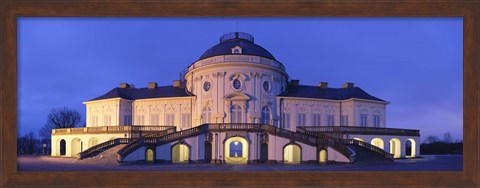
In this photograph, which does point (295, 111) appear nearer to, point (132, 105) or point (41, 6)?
point (132, 105)

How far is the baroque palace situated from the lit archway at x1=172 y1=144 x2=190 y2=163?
0.05 m

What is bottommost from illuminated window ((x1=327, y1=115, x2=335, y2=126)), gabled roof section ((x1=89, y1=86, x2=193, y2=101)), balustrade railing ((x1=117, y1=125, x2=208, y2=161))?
balustrade railing ((x1=117, y1=125, x2=208, y2=161))

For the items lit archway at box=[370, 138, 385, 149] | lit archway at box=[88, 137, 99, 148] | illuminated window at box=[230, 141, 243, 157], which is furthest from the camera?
lit archway at box=[88, 137, 99, 148]

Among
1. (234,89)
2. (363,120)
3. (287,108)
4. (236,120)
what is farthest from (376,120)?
(234,89)

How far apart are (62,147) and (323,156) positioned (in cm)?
1723

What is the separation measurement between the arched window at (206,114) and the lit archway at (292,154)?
16.2ft

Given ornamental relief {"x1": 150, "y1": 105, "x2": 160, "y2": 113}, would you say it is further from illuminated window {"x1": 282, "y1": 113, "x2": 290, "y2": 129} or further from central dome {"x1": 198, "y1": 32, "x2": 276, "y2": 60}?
illuminated window {"x1": 282, "y1": 113, "x2": 290, "y2": 129}

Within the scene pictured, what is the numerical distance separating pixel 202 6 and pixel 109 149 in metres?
13.3

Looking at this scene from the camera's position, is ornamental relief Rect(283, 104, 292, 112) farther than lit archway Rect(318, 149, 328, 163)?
Yes

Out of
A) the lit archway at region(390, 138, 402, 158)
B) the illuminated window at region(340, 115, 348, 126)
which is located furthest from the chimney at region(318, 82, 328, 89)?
the lit archway at region(390, 138, 402, 158)

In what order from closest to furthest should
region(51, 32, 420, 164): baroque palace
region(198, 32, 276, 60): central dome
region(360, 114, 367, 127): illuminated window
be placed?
1. region(51, 32, 420, 164): baroque palace
2. region(198, 32, 276, 60): central dome
3. region(360, 114, 367, 127): illuminated window

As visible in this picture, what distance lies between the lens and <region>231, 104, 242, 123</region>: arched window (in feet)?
62.1

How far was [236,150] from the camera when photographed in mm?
17906
